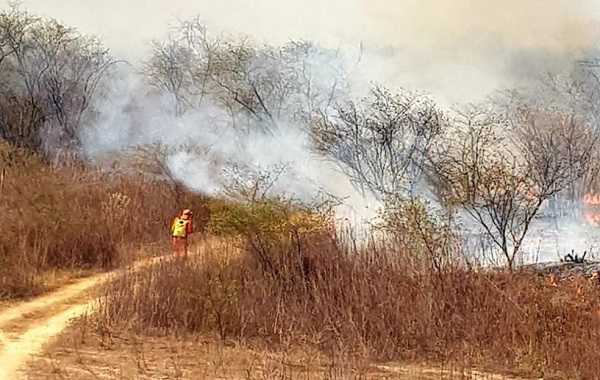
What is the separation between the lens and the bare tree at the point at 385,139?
69.6 ft

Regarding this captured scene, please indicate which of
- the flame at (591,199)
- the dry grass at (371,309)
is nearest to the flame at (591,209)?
the flame at (591,199)

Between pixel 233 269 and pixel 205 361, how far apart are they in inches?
143

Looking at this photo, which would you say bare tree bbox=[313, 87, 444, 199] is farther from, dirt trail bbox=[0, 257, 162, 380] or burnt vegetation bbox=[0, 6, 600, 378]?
dirt trail bbox=[0, 257, 162, 380]

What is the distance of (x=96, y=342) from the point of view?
11.9 m

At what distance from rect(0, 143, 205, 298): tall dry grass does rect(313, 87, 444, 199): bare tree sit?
15.0 feet

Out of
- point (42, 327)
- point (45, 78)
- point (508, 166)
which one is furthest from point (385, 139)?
point (45, 78)

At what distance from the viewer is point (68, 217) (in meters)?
18.9

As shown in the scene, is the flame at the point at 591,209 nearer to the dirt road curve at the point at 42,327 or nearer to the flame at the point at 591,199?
the flame at the point at 591,199

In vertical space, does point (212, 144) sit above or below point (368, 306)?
above

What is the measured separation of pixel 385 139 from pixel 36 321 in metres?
10.9

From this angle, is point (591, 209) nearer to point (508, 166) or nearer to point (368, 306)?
point (508, 166)

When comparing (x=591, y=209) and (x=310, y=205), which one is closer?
(x=310, y=205)

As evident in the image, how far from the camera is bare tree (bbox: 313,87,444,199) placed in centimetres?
2120

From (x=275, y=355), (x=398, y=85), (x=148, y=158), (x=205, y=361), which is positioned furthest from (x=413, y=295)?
(x=148, y=158)
